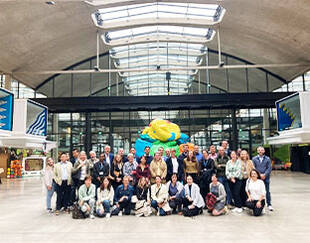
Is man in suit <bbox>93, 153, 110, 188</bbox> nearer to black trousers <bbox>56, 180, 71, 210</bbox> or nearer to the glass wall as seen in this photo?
black trousers <bbox>56, 180, 71, 210</bbox>

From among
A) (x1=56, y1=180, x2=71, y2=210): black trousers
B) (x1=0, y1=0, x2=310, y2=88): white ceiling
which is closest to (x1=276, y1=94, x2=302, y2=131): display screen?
(x1=0, y1=0, x2=310, y2=88): white ceiling

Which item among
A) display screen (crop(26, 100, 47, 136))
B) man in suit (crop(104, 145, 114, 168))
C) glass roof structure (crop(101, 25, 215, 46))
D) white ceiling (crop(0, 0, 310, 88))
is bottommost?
man in suit (crop(104, 145, 114, 168))

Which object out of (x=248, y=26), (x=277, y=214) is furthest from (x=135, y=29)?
(x=277, y=214)

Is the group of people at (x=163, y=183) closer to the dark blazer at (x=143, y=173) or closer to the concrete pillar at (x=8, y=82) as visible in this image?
the dark blazer at (x=143, y=173)

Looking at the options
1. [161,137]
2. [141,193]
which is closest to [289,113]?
[161,137]

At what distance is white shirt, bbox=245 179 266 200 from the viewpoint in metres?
6.24

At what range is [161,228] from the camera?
17.4ft

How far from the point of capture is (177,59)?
18766 millimetres

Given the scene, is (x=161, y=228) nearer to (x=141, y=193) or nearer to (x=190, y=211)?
(x=190, y=211)

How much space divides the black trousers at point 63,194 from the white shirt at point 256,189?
463 cm

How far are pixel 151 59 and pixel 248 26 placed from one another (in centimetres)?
709

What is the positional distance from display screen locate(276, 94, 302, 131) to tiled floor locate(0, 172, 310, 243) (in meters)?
4.70

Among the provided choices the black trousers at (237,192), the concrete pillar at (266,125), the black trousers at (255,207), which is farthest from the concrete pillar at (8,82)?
the concrete pillar at (266,125)

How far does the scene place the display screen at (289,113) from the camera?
10.6 meters
